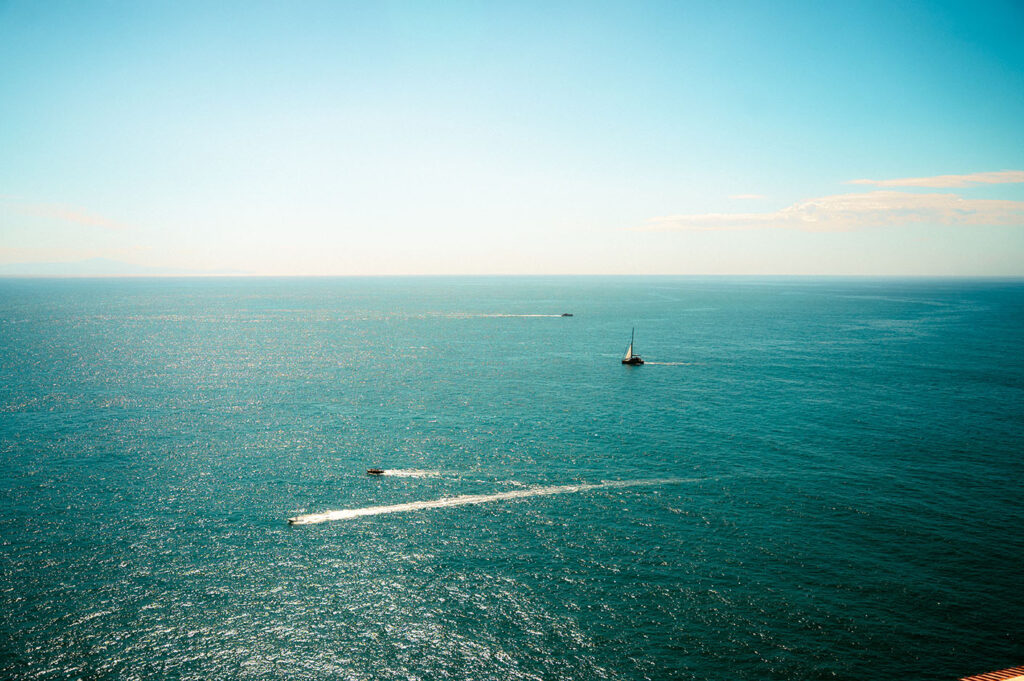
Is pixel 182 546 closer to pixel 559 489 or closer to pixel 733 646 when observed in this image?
pixel 559 489

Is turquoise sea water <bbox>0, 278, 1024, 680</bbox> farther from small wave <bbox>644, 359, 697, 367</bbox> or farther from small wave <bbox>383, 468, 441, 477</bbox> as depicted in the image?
small wave <bbox>644, 359, 697, 367</bbox>

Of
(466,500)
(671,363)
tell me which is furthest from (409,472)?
(671,363)

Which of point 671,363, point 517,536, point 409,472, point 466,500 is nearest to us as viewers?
point 517,536

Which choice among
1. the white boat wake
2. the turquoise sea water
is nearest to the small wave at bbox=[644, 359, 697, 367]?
the turquoise sea water

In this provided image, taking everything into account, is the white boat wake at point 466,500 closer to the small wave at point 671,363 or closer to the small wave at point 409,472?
the small wave at point 409,472

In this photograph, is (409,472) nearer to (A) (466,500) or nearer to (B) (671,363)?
(A) (466,500)
